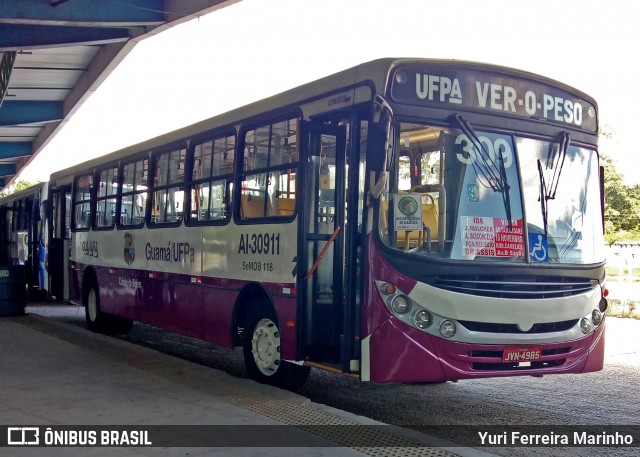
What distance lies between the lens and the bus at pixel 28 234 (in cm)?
1988

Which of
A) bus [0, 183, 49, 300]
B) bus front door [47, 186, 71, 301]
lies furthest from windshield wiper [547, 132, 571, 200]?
bus [0, 183, 49, 300]

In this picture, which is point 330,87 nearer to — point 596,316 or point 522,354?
point 522,354

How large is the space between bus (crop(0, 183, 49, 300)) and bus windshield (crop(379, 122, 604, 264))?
44.9 feet

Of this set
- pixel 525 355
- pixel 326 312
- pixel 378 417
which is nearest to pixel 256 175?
pixel 326 312

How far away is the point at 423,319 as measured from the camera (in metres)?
6.66

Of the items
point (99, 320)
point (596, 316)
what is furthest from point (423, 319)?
point (99, 320)

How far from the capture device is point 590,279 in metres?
7.34

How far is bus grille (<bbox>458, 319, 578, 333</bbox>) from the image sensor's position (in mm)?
6730

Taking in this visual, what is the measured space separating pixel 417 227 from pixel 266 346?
2.56m

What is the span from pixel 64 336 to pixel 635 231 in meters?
42.9

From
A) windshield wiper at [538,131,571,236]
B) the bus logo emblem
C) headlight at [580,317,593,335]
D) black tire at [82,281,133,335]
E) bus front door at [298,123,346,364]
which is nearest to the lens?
windshield wiper at [538,131,571,236]

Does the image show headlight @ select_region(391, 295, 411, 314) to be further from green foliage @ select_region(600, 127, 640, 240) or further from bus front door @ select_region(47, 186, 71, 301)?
green foliage @ select_region(600, 127, 640, 240)

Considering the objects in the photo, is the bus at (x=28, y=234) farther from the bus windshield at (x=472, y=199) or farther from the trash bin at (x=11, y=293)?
the bus windshield at (x=472, y=199)

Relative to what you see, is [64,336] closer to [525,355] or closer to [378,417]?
[378,417]
